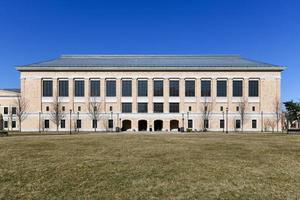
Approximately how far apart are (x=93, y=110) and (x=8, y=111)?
2459cm

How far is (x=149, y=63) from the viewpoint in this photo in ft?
221

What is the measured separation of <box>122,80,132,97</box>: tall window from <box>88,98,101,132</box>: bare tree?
659cm

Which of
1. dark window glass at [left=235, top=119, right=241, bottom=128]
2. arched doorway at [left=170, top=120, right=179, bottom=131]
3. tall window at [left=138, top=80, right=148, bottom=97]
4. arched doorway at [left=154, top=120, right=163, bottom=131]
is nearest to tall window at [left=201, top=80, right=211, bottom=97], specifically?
dark window glass at [left=235, top=119, right=241, bottom=128]

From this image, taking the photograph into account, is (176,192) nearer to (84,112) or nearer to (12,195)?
(12,195)

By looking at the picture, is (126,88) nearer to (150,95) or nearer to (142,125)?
(150,95)

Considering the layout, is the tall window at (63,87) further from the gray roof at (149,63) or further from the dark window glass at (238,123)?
the dark window glass at (238,123)

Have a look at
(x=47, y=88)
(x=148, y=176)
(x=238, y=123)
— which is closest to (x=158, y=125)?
(x=238, y=123)

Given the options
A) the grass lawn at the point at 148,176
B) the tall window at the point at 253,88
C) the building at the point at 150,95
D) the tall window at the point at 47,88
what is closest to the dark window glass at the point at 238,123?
the building at the point at 150,95

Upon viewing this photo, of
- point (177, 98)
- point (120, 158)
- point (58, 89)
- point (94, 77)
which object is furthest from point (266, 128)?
point (120, 158)

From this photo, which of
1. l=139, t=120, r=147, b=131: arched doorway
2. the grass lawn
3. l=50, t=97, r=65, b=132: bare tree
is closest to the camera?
the grass lawn

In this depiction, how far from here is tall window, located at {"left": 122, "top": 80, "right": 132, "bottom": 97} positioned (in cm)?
6450

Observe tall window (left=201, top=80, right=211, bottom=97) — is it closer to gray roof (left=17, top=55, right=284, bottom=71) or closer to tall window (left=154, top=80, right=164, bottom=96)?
gray roof (left=17, top=55, right=284, bottom=71)

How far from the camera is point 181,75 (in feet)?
211

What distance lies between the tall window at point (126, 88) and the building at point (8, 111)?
28.0 m
